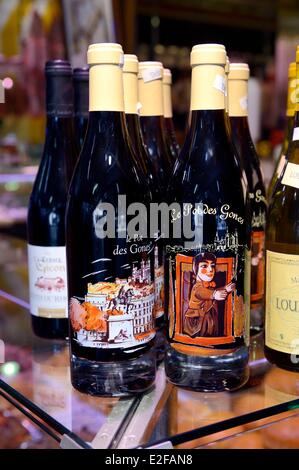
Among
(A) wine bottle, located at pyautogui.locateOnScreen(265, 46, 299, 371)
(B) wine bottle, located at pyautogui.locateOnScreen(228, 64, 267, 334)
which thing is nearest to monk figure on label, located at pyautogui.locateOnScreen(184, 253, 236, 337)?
(A) wine bottle, located at pyautogui.locateOnScreen(265, 46, 299, 371)

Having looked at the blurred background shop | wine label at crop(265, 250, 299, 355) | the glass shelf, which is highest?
the blurred background shop

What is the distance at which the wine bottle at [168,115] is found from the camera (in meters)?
0.87

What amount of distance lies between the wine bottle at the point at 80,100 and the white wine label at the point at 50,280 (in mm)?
190

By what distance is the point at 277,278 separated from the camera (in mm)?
756

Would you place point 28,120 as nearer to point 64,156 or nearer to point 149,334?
point 64,156

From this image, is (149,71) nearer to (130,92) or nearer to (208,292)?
(130,92)

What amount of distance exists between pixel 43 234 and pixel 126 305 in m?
0.30

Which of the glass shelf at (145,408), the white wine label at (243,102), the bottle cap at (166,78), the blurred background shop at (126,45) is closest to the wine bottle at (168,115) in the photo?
the bottle cap at (166,78)

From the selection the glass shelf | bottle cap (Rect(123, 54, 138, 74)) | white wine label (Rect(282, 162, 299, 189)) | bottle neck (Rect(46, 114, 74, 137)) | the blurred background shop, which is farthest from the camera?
the blurred background shop

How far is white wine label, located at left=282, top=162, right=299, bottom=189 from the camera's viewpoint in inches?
31.8

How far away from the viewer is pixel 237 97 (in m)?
0.84

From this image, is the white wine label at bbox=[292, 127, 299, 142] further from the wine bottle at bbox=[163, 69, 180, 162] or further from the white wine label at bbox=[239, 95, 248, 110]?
the wine bottle at bbox=[163, 69, 180, 162]

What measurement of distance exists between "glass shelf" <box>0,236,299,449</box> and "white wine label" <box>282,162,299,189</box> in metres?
0.25

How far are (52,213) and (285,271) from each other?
0.39m
